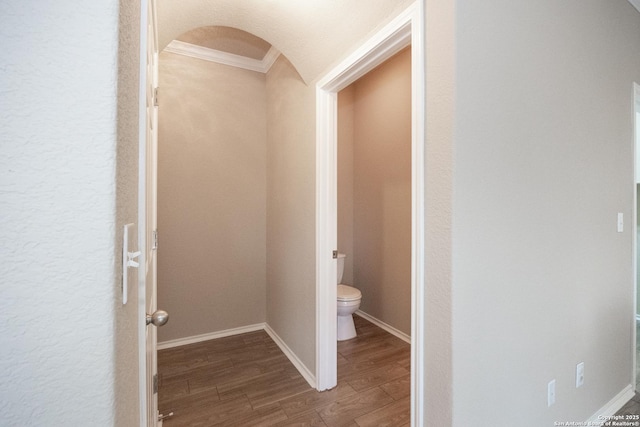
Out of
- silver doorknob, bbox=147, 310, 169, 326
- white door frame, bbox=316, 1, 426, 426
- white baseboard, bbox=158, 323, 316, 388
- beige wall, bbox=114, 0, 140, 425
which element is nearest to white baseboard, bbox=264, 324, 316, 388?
white baseboard, bbox=158, 323, 316, 388

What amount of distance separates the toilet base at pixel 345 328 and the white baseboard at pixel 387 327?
40 cm

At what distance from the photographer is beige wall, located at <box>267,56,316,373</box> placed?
2.09 meters

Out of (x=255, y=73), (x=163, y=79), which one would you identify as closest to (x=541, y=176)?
(x=255, y=73)

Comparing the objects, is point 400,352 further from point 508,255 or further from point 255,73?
point 255,73

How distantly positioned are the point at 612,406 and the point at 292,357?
212 cm

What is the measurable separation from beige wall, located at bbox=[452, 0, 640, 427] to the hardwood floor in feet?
2.77

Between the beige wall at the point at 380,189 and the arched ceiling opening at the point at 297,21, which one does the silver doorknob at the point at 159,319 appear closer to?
the arched ceiling opening at the point at 297,21

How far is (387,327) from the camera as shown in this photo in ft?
9.71

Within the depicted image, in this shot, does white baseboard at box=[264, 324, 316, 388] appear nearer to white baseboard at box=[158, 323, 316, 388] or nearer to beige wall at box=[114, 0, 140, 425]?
white baseboard at box=[158, 323, 316, 388]

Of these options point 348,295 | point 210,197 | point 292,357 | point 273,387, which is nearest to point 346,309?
point 348,295

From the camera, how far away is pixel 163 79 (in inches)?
101

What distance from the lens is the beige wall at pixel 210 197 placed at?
2.61m

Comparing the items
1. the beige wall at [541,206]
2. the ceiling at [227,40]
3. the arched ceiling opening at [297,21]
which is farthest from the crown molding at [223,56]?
the beige wall at [541,206]

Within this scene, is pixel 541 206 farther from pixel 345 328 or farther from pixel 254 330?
pixel 254 330
